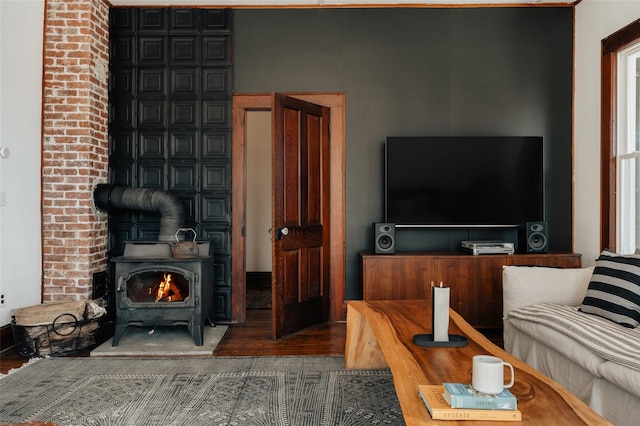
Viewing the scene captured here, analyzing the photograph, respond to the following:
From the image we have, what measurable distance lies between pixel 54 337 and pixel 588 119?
477cm

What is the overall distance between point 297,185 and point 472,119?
1.84m

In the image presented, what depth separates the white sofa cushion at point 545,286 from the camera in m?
3.30

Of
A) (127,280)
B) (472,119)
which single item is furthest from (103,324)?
(472,119)

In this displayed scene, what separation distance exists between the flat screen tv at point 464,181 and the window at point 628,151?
72cm

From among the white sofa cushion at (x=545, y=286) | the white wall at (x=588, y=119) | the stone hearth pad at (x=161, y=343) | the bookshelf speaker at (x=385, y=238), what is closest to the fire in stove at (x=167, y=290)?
the stone hearth pad at (x=161, y=343)

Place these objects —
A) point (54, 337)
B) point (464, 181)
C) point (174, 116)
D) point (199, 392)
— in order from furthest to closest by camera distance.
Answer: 1. point (174, 116)
2. point (464, 181)
3. point (54, 337)
4. point (199, 392)

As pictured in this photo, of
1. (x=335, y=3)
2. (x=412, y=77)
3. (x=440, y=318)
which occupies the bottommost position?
(x=440, y=318)

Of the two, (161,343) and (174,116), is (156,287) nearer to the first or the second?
(161,343)

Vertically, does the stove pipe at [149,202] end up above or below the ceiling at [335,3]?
below

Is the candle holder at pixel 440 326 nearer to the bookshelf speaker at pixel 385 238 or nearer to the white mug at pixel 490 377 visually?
the white mug at pixel 490 377

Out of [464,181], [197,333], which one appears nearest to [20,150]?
[197,333]

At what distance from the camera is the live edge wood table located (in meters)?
1.58

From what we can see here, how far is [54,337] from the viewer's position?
12.2 ft

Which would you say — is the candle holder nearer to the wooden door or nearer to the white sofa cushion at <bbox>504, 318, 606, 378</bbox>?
the white sofa cushion at <bbox>504, 318, 606, 378</bbox>
